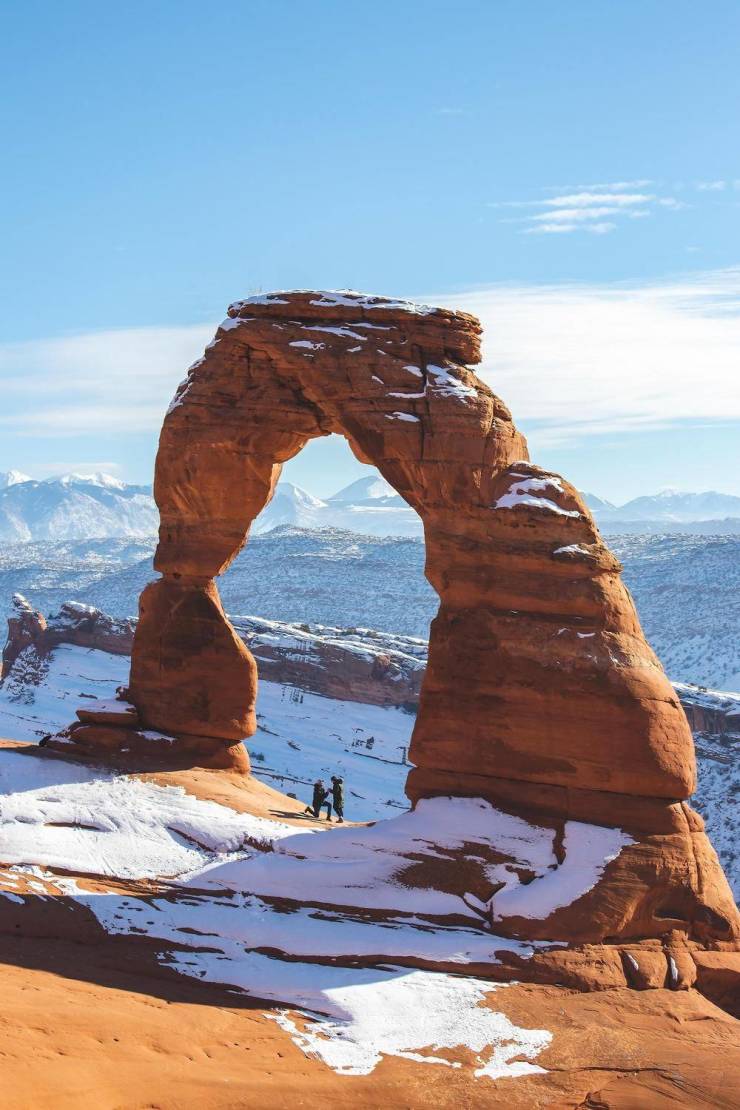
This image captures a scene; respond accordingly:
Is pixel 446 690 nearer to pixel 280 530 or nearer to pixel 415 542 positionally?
pixel 415 542

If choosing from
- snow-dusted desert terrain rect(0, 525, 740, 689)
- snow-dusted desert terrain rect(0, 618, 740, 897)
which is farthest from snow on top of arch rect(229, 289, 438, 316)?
snow-dusted desert terrain rect(0, 525, 740, 689)

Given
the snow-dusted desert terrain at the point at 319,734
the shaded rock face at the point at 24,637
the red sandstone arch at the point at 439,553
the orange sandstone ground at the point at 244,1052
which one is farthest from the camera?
the shaded rock face at the point at 24,637

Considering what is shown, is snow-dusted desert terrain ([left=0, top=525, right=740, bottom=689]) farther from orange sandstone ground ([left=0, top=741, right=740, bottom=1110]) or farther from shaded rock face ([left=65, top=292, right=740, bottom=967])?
orange sandstone ground ([left=0, top=741, right=740, bottom=1110])

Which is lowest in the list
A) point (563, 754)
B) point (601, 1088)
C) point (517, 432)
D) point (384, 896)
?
point (601, 1088)

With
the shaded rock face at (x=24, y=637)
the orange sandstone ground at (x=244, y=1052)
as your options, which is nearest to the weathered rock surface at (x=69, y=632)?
the shaded rock face at (x=24, y=637)

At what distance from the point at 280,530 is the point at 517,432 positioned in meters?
167

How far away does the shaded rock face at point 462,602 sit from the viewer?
22844 millimetres

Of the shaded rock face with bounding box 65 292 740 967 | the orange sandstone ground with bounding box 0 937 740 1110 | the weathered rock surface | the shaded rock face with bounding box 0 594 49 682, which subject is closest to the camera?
the orange sandstone ground with bounding box 0 937 740 1110

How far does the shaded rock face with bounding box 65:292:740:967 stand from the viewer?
2284 centimetres

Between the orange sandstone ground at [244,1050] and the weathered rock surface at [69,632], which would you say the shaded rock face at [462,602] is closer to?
the orange sandstone ground at [244,1050]

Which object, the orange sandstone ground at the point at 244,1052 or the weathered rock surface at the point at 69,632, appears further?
the weathered rock surface at the point at 69,632

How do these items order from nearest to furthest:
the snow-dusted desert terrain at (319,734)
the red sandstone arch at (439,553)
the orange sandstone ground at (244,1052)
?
the orange sandstone ground at (244,1052)
the red sandstone arch at (439,553)
the snow-dusted desert terrain at (319,734)

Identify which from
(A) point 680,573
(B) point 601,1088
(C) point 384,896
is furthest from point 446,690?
(A) point 680,573

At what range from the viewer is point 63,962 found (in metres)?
18.5
